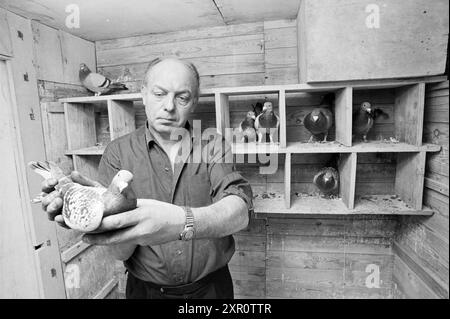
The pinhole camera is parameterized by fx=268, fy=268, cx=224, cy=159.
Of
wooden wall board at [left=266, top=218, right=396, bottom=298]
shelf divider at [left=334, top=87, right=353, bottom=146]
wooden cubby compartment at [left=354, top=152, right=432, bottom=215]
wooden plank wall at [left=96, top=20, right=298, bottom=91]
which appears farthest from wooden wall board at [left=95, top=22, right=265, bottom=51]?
wooden wall board at [left=266, top=218, right=396, bottom=298]

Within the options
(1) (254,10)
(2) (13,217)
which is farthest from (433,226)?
(2) (13,217)

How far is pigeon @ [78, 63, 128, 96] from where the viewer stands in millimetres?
1348

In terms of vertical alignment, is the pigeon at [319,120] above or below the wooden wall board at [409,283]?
above

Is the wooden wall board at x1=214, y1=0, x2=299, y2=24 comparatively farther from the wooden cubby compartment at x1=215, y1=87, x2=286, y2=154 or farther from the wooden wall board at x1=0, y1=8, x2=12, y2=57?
the wooden wall board at x1=0, y1=8, x2=12, y2=57

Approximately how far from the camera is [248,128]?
50.2 inches

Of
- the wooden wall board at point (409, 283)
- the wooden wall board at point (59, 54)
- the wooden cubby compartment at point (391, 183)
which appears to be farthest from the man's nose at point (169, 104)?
the wooden wall board at point (409, 283)

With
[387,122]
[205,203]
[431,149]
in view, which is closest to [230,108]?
[205,203]

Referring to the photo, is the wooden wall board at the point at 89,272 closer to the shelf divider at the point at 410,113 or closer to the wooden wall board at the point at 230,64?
the wooden wall board at the point at 230,64

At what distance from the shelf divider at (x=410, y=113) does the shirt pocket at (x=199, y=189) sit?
86 cm

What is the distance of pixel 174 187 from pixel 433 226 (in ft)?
3.48

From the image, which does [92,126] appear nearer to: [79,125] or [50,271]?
[79,125]

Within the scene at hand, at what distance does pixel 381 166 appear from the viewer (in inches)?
53.4

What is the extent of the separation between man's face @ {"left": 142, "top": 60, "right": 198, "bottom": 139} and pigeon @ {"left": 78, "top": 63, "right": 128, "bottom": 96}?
48cm

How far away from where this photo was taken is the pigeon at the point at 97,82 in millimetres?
1348
